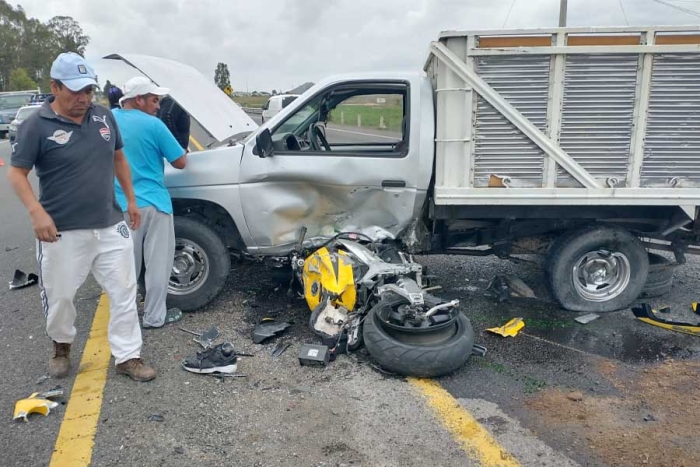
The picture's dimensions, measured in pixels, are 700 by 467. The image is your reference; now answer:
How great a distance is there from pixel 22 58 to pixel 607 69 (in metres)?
86.6

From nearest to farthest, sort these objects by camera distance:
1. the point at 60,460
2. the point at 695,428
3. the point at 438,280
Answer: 1. the point at 60,460
2. the point at 695,428
3. the point at 438,280

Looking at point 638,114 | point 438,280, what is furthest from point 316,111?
point 638,114

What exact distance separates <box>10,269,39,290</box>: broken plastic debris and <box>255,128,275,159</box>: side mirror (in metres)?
2.94

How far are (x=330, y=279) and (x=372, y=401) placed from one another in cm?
115

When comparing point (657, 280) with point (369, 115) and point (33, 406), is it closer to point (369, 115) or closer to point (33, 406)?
point (369, 115)

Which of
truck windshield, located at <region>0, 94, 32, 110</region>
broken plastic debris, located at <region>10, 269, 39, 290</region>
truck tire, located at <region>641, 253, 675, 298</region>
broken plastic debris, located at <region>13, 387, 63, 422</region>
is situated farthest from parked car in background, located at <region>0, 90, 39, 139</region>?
truck tire, located at <region>641, 253, 675, 298</region>

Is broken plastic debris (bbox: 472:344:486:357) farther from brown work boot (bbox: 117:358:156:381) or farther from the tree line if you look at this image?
the tree line

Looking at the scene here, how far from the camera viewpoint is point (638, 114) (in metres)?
4.46

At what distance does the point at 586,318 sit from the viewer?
4863 mm

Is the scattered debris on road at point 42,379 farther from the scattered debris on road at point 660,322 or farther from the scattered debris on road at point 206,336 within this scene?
the scattered debris on road at point 660,322

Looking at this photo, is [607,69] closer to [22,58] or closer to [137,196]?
[137,196]

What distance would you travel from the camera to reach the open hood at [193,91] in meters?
4.72

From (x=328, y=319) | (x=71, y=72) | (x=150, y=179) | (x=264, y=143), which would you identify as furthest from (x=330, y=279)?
(x=71, y=72)

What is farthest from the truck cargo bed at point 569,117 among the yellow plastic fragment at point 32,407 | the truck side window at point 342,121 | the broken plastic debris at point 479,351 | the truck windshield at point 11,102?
the truck windshield at point 11,102
